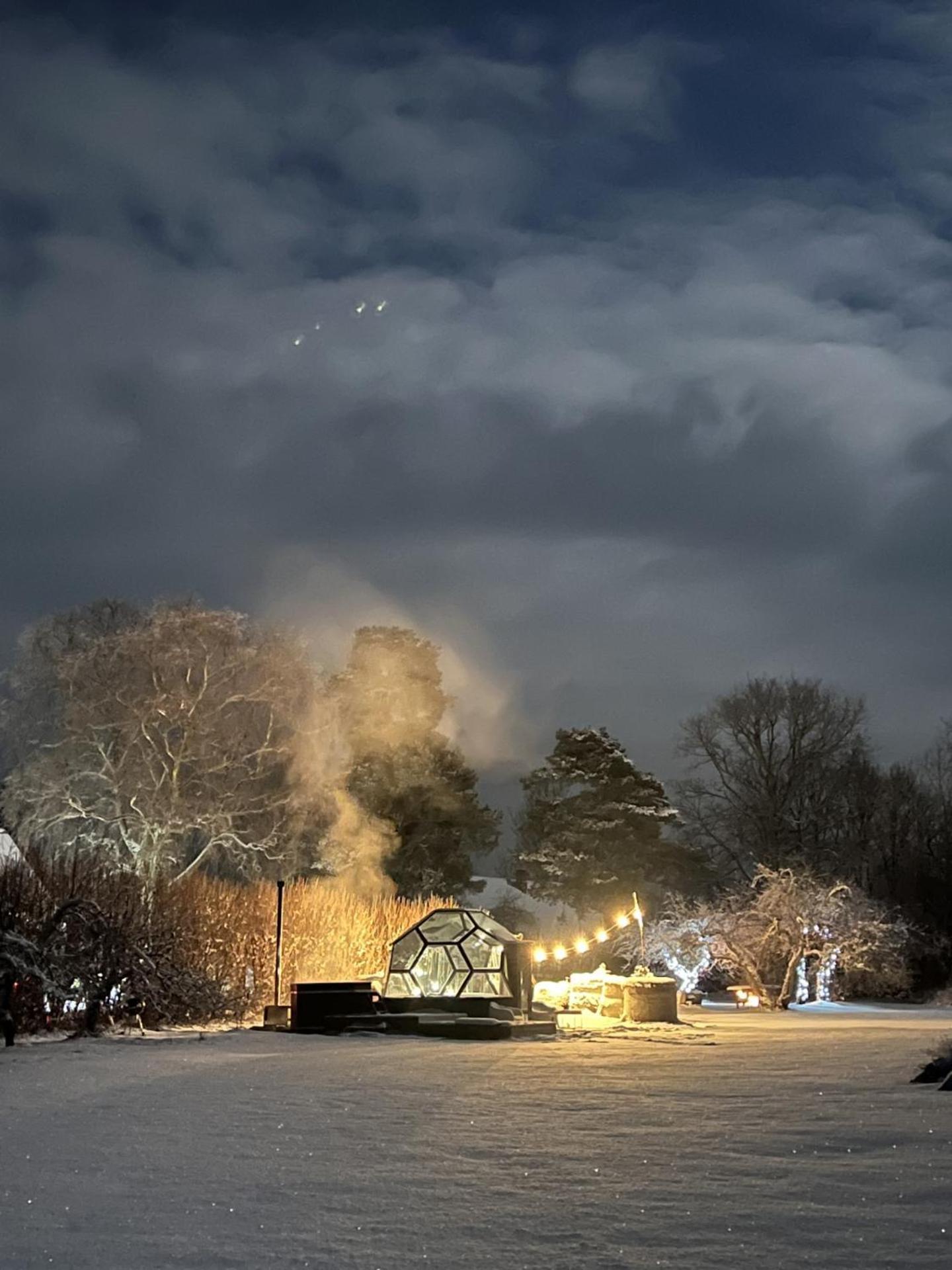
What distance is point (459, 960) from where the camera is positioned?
20594 millimetres

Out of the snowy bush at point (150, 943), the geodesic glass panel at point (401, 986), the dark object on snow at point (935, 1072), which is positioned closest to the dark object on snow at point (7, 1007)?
the snowy bush at point (150, 943)

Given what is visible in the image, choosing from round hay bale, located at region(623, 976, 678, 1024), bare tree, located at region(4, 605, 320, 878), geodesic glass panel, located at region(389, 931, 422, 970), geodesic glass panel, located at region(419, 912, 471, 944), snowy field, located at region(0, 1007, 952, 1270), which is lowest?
round hay bale, located at region(623, 976, 678, 1024)

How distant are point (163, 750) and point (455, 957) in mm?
9769

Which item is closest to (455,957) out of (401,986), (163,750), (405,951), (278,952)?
(405,951)

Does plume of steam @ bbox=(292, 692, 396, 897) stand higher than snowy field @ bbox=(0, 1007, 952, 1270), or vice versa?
plume of steam @ bbox=(292, 692, 396, 897)

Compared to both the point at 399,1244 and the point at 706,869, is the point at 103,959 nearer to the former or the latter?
the point at 399,1244

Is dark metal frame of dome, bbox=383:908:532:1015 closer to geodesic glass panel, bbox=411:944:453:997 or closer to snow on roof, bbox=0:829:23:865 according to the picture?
geodesic glass panel, bbox=411:944:453:997

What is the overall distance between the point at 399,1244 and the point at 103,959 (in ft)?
40.0

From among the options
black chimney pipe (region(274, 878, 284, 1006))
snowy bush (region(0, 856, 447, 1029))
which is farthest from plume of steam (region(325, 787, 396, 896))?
black chimney pipe (region(274, 878, 284, 1006))

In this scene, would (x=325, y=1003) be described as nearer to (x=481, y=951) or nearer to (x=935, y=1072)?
(x=481, y=951)

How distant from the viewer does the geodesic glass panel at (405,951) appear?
20922 mm

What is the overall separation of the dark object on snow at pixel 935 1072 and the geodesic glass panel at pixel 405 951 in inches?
534

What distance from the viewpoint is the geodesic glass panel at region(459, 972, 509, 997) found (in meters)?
20.1

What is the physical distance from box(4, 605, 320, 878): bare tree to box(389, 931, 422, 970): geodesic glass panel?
6.34 m
